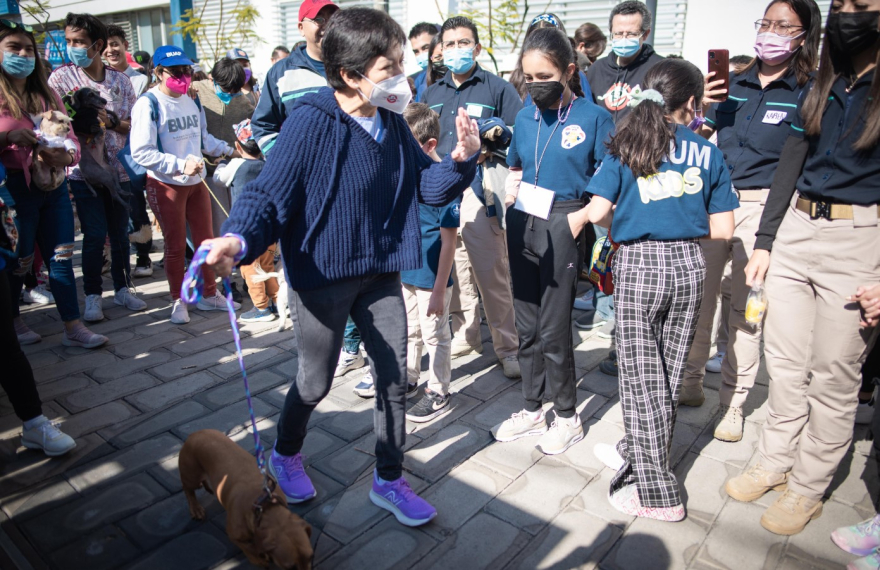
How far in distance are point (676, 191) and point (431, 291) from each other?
4.90ft

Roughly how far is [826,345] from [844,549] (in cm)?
89

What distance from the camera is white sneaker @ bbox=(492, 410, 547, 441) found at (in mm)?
3418

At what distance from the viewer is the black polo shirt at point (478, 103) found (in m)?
3.98

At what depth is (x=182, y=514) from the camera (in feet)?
9.28

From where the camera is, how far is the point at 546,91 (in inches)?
116

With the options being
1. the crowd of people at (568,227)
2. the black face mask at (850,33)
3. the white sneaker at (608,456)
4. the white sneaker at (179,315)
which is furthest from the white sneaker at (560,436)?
the white sneaker at (179,315)

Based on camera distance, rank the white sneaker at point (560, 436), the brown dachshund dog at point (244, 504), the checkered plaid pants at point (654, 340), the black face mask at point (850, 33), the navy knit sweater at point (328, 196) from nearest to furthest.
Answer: the brown dachshund dog at point (244, 504) < the navy knit sweater at point (328, 196) < the black face mask at point (850, 33) < the checkered plaid pants at point (654, 340) < the white sneaker at point (560, 436)

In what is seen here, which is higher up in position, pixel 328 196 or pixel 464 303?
pixel 328 196

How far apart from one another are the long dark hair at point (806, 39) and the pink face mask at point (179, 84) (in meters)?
4.38

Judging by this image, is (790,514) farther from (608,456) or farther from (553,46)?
(553,46)

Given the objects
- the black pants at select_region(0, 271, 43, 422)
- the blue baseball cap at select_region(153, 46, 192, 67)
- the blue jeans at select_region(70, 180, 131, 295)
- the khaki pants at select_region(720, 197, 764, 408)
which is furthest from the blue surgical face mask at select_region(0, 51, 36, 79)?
the khaki pants at select_region(720, 197, 764, 408)

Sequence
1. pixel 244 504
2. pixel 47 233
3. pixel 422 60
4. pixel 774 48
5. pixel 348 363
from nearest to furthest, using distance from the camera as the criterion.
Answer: pixel 244 504
pixel 774 48
pixel 348 363
pixel 47 233
pixel 422 60

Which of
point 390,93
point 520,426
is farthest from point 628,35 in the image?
point 520,426

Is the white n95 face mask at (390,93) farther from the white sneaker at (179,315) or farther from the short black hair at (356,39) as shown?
the white sneaker at (179,315)
